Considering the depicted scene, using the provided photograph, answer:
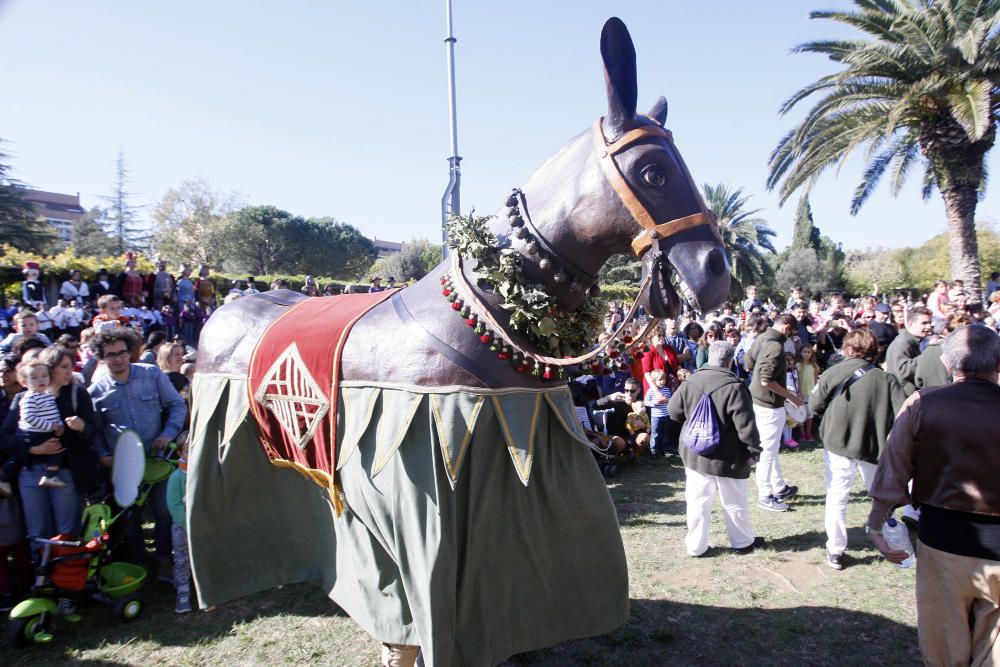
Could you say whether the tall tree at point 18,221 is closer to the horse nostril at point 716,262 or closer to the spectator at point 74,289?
the spectator at point 74,289

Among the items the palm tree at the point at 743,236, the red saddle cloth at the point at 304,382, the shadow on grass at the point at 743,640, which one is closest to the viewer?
the red saddle cloth at the point at 304,382

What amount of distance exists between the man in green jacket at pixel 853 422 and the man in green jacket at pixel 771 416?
1440 mm

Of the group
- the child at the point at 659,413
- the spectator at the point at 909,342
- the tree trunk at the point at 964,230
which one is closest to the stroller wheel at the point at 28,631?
the child at the point at 659,413

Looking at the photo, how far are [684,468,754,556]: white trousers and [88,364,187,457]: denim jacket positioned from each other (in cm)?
425

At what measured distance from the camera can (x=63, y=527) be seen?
4.31 metres

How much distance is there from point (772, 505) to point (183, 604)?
17.9 ft

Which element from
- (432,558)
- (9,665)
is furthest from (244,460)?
(9,665)

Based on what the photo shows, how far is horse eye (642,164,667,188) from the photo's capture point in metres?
2.37

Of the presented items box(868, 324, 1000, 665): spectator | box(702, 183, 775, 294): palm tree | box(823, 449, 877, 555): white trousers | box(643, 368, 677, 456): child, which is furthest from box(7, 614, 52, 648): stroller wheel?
box(702, 183, 775, 294): palm tree

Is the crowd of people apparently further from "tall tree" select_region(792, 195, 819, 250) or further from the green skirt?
"tall tree" select_region(792, 195, 819, 250)

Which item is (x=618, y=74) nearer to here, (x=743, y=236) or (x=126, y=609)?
(x=126, y=609)

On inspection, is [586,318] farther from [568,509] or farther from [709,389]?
[709,389]

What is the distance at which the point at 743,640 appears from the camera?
3592mm

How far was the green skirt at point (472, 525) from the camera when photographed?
2385 mm
